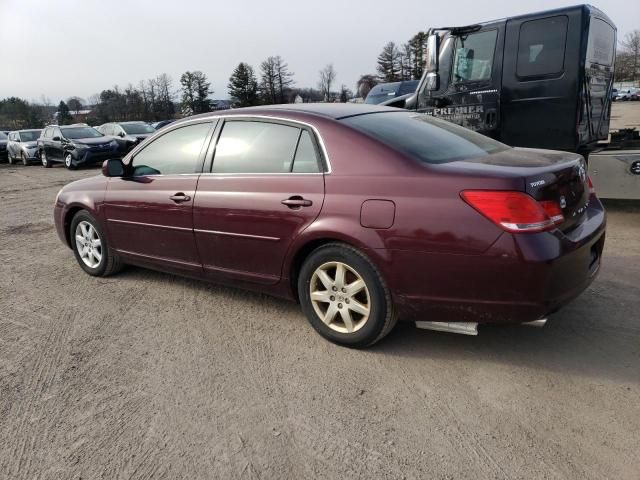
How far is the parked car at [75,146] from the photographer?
1797cm

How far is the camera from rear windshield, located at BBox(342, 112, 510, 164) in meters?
3.24

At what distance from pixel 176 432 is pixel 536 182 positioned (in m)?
2.27

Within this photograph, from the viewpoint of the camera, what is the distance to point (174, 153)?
4.39 m

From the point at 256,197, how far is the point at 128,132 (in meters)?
18.9

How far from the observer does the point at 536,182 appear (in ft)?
9.12

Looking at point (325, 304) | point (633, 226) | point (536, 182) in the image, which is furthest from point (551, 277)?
point (633, 226)

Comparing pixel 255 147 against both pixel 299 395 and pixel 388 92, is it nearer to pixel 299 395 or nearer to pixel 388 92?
pixel 299 395

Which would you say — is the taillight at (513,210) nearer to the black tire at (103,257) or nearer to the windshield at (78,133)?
the black tire at (103,257)

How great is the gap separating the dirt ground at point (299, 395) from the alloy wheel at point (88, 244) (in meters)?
0.85

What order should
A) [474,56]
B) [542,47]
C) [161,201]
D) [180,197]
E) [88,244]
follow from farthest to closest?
[474,56] → [542,47] → [88,244] → [161,201] → [180,197]

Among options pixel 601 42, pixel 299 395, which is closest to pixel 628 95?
pixel 601 42

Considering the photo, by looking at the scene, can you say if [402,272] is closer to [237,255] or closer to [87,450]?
[237,255]

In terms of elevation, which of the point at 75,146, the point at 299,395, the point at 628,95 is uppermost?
the point at 628,95

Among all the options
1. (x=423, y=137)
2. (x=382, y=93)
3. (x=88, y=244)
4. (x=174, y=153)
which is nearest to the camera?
(x=423, y=137)
